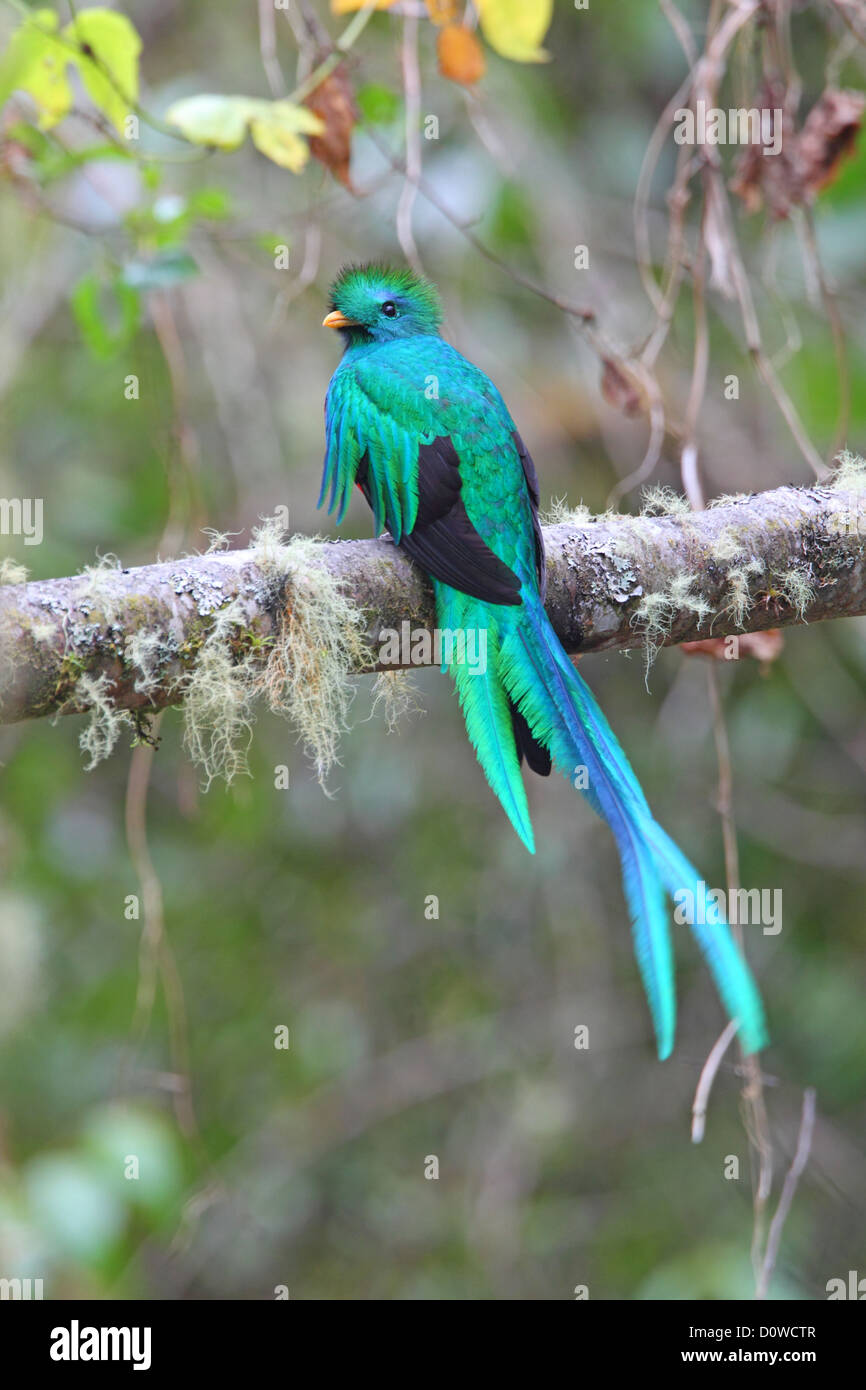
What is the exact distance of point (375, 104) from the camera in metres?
3.02

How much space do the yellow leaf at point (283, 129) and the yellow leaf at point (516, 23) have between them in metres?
0.41

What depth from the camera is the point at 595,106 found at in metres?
4.38

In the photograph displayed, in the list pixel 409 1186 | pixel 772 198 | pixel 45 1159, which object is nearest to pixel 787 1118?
pixel 409 1186

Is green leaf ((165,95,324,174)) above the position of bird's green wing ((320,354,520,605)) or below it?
above

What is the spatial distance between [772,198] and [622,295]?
133cm

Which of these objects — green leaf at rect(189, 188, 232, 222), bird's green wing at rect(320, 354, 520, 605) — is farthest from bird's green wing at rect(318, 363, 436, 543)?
green leaf at rect(189, 188, 232, 222)

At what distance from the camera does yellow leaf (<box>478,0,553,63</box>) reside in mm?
2566

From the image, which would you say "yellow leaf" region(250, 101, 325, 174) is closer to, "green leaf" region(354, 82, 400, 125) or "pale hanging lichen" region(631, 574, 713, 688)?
"green leaf" region(354, 82, 400, 125)

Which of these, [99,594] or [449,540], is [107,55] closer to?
[449,540]

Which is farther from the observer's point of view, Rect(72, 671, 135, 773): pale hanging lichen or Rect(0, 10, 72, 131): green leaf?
Rect(0, 10, 72, 131): green leaf

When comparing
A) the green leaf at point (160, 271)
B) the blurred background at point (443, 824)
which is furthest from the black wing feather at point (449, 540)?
the blurred background at point (443, 824)

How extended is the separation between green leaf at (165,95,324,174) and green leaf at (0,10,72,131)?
0.74 ft

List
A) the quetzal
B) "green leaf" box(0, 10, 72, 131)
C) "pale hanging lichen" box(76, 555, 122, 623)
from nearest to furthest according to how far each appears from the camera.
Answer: the quetzal < "pale hanging lichen" box(76, 555, 122, 623) < "green leaf" box(0, 10, 72, 131)

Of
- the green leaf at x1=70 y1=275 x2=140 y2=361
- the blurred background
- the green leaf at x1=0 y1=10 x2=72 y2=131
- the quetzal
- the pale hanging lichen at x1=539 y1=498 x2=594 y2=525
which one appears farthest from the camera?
the blurred background
